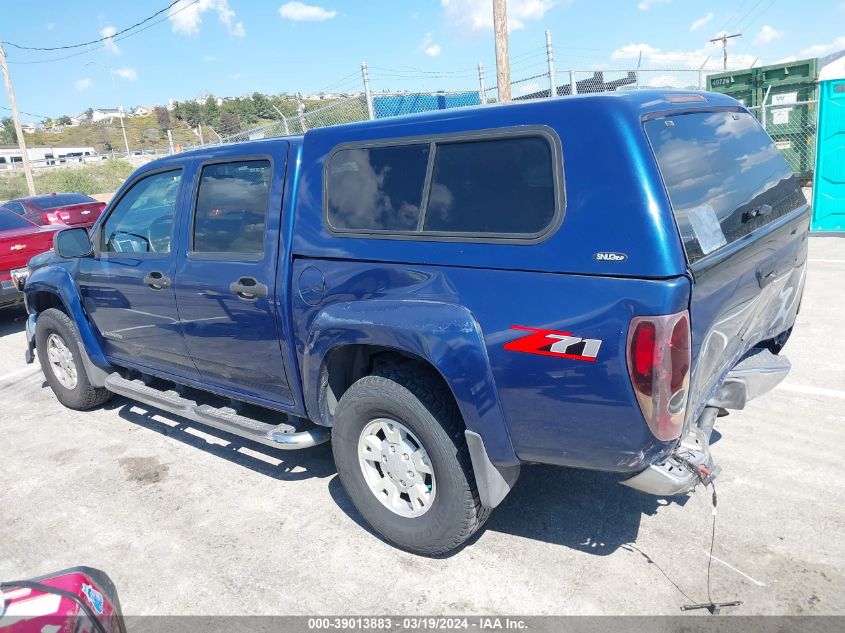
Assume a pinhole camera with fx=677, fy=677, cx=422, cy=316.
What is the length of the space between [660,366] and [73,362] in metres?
4.69

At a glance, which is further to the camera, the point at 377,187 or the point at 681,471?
the point at 377,187

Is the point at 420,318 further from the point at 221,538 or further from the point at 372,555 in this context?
the point at 221,538

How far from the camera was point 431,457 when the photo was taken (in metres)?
3.02

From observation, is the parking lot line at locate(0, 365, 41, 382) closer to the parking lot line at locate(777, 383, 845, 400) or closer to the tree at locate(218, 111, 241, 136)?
the parking lot line at locate(777, 383, 845, 400)

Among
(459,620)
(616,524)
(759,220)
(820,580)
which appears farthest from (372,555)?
(759,220)

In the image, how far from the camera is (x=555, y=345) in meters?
2.51

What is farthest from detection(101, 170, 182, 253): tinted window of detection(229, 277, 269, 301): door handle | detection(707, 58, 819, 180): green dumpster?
detection(707, 58, 819, 180): green dumpster

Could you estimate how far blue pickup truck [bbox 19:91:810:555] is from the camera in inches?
96.1

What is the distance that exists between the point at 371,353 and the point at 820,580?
220 cm

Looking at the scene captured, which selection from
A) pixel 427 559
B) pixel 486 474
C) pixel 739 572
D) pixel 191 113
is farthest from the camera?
pixel 191 113

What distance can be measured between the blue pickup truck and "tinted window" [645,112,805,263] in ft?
0.05

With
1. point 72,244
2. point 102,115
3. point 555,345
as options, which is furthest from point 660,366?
point 102,115

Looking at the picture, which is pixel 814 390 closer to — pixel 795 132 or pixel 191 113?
pixel 795 132

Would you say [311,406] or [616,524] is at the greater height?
[311,406]
